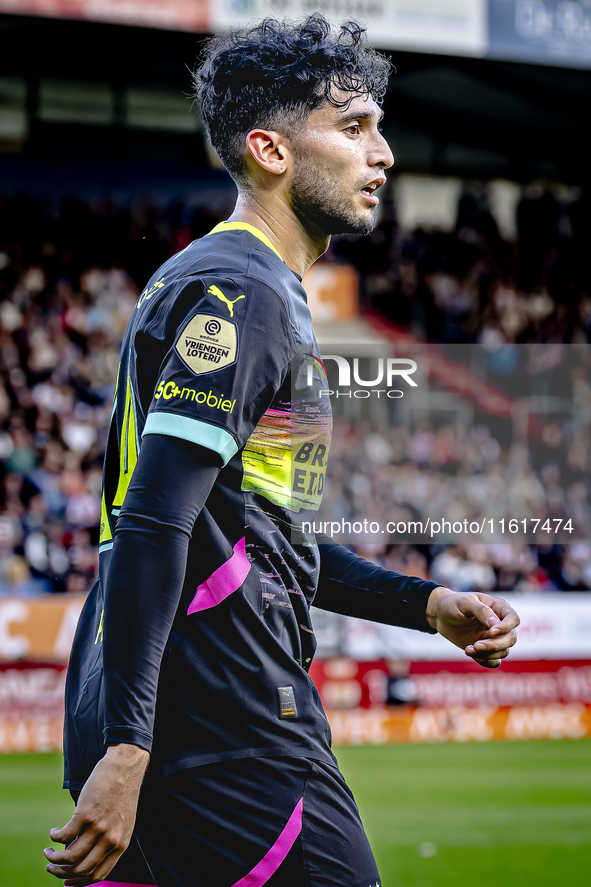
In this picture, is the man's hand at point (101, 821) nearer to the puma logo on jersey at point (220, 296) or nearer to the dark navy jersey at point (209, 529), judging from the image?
the dark navy jersey at point (209, 529)

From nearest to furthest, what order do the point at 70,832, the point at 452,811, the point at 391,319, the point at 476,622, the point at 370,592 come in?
the point at 70,832, the point at 476,622, the point at 370,592, the point at 452,811, the point at 391,319

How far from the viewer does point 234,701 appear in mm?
1537

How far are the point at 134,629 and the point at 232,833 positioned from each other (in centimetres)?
37

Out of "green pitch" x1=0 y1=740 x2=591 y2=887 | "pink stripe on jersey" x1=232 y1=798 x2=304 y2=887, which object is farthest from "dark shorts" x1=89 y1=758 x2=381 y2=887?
"green pitch" x1=0 y1=740 x2=591 y2=887

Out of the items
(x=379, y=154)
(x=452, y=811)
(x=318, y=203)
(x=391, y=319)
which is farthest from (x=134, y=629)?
(x=391, y=319)

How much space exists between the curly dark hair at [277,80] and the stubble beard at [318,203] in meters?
0.08

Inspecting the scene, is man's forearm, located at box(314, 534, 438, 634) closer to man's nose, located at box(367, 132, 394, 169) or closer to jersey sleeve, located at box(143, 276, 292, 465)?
jersey sleeve, located at box(143, 276, 292, 465)

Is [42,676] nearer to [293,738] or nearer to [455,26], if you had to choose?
[293,738]

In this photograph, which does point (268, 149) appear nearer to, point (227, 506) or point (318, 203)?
point (318, 203)

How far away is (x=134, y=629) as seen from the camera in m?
1.38

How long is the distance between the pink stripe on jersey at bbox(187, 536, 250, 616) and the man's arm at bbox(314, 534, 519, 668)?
47cm

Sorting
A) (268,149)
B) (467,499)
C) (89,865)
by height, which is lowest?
(89,865)

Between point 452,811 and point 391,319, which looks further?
point 391,319

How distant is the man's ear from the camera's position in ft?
5.91
